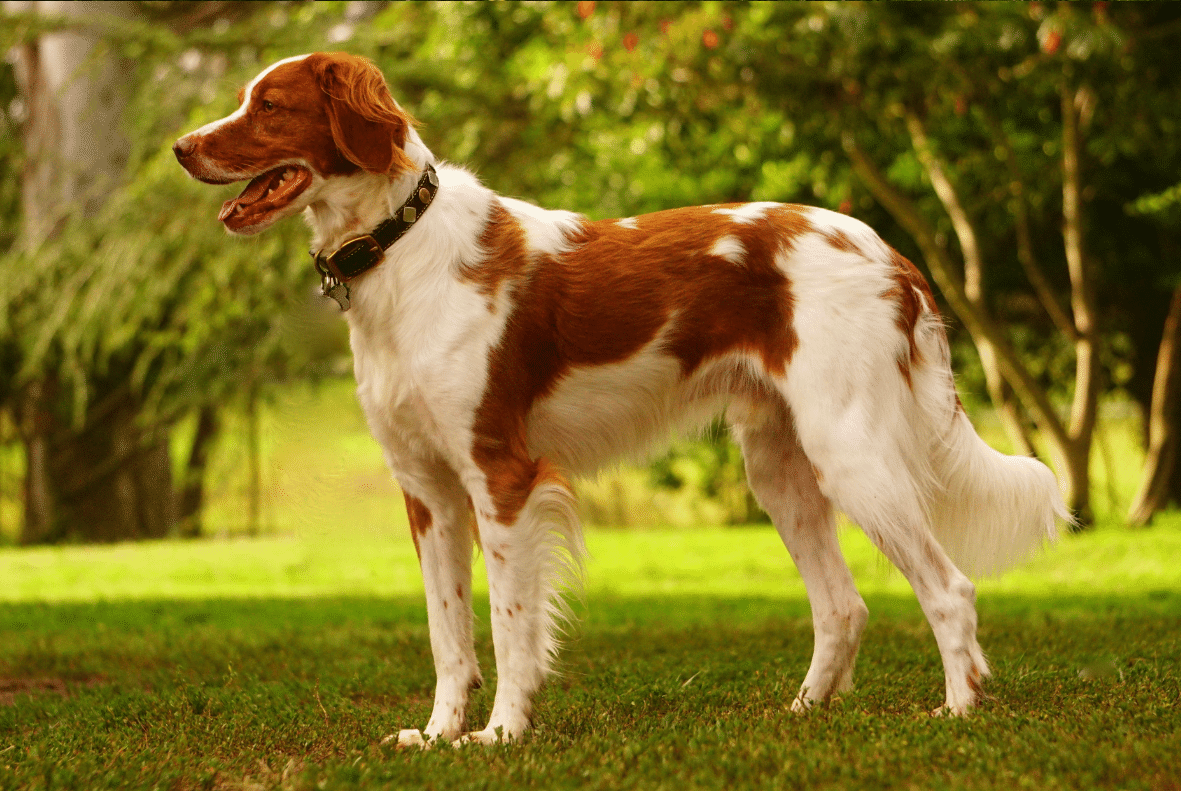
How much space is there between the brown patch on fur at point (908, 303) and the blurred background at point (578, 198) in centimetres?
293

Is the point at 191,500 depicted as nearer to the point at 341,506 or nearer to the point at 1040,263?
the point at 341,506

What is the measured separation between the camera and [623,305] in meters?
3.37

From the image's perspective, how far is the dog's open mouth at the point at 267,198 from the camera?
324 cm

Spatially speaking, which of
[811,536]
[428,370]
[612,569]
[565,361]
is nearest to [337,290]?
[428,370]

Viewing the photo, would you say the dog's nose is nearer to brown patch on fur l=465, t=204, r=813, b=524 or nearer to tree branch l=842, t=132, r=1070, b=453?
brown patch on fur l=465, t=204, r=813, b=524

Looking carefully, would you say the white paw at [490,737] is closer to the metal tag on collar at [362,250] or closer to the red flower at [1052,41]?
the metal tag on collar at [362,250]

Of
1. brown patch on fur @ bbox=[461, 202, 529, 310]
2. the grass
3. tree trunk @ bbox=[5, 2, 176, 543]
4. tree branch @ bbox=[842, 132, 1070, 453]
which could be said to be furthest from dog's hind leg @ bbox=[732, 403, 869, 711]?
tree trunk @ bbox=[5, 2, 176, 543]

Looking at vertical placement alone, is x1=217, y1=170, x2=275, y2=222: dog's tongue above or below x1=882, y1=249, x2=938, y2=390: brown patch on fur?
above

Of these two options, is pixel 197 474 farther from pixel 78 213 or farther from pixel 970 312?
pixel 970 312

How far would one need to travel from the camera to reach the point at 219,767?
2.88 metres

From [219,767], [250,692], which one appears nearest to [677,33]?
[250,692]

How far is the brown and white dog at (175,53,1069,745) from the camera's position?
3221 millimetres

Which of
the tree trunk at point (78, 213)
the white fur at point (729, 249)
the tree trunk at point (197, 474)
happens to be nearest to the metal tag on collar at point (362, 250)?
the white fur at point (729, 249)

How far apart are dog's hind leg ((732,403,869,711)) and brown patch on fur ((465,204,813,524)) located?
0.34 metres
